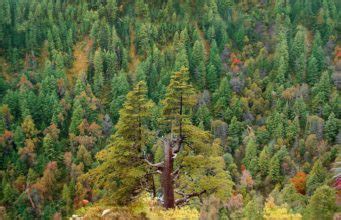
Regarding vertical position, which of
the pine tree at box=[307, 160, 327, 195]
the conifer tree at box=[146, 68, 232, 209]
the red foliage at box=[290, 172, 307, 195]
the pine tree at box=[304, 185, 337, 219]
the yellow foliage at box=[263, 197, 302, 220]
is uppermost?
the conifer tree at box=[146, 68, 232, 209]

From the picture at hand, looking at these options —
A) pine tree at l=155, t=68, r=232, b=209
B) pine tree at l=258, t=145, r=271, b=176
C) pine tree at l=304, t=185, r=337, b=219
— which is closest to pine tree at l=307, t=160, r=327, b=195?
pine tree at l=258, t=145, r=271, b=176

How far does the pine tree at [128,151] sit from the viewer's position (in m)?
33.1

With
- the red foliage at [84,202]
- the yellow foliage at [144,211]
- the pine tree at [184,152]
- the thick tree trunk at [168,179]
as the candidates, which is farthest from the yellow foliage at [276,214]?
the red foliage at [84,202]

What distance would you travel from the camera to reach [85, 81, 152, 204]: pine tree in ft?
108

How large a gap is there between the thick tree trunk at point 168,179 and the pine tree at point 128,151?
155cm

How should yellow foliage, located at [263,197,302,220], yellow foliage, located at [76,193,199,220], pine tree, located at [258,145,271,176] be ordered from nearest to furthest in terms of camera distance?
yellow foliage, located at [76,193,199,220], yellow foliage, located at [263,197,302,220], pine tree, located at [258,145,271,176]

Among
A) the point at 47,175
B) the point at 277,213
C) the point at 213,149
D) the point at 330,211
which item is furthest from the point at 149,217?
the point at 47,175

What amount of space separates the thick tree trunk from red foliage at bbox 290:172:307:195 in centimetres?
14891

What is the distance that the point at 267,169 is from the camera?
190 meters

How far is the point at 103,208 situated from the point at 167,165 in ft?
18.1

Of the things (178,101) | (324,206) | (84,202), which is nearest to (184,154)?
(178,101)

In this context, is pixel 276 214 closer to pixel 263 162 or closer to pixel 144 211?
pixel 144 211

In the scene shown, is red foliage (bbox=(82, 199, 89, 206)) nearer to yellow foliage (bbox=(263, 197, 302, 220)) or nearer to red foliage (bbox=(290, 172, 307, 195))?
red foliage (bbox=(290, 172, 307, 195))

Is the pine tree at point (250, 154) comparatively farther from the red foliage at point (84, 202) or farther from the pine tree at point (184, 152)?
the pine tree at point (184, 152)
